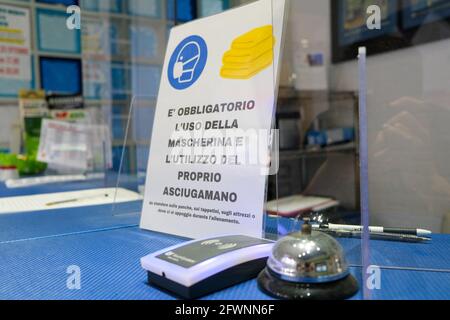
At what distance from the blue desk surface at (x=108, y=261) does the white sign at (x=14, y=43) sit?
78.7 inches

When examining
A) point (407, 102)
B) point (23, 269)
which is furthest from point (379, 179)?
point (23, 269)

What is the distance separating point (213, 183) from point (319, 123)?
1543mm

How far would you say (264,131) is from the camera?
0.59m

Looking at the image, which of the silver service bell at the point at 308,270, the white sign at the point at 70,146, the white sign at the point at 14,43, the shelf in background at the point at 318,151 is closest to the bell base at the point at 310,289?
the silver service bell at the point at 308,270

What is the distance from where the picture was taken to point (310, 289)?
1.28 ft

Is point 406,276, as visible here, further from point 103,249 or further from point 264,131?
point 103,249

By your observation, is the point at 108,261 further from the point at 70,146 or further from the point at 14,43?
the point at 14,43

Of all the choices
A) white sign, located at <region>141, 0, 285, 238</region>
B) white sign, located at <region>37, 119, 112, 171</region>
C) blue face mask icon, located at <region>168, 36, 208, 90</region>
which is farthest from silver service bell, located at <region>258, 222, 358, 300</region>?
white sign, located at <region>37, 119, 112, 171</region>

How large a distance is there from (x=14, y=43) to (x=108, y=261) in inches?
95.7

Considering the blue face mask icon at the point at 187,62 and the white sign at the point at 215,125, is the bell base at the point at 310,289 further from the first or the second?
the blue face mask icon at the point at 187,62

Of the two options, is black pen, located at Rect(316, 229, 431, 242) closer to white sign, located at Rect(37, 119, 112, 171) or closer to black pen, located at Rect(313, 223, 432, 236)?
black pen, located at Rect(313, 223, 432, 236)

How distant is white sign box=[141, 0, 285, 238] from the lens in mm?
604

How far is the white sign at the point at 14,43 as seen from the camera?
2451 mm

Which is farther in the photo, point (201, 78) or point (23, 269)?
point (201, 78)
